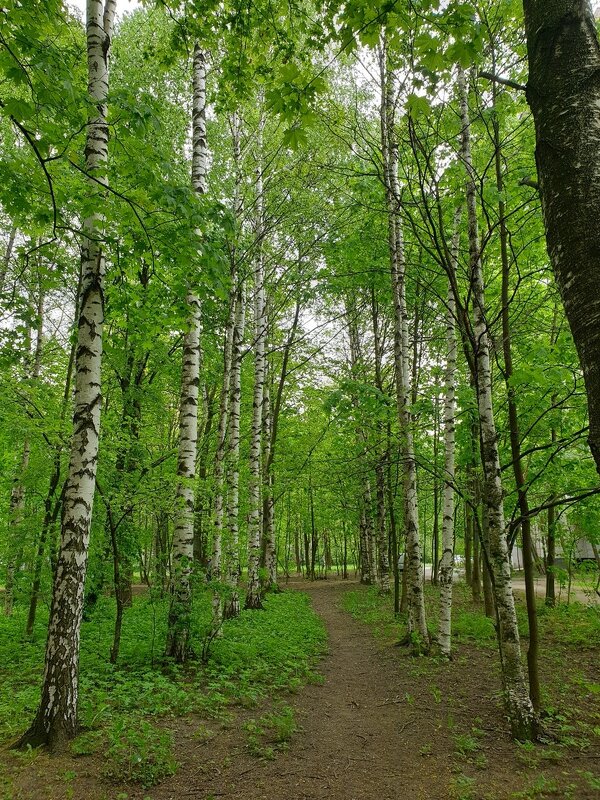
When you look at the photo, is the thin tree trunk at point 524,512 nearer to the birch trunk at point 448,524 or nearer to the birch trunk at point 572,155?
the birch trunk at point 448,524

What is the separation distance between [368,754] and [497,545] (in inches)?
97.6

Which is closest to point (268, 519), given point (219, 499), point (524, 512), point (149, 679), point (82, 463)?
point (219, 499)

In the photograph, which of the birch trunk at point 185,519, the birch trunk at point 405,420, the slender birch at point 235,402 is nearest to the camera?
the birch trunk at point 185,519

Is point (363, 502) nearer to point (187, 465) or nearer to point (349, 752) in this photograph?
point (187, 465)

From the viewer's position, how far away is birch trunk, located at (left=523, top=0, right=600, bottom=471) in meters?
1.49

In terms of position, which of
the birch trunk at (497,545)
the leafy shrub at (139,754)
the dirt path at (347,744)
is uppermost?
the birch trunk at (497,545)

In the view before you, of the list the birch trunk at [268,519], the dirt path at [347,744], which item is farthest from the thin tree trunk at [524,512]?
the birch trunk at [268,519]

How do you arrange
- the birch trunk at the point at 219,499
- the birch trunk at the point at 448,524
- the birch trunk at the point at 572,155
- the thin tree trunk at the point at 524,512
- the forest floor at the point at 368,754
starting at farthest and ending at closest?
1. the birch trunk at the point at 448,524
2. the birch trunk at the point at 219,499
3. the thin tree trunk at the point at 524,512
4. the forest floor at the point at 368,754
5. the birch trunk at the point at 572,155

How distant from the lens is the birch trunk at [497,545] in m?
4.51

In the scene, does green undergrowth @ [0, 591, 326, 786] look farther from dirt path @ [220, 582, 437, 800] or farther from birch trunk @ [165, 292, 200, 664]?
dirt path @ [220, 582, 437, 800]

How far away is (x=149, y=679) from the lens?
605 cm

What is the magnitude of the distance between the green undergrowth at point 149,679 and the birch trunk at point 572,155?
472cm

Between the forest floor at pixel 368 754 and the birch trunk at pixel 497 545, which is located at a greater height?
the birch trunk at pixel 497 545

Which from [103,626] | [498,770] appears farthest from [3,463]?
[498,770]
